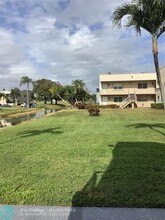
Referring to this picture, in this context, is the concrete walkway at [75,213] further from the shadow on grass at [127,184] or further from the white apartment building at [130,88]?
the white apartment building at [130,88]

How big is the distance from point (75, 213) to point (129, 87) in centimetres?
5116

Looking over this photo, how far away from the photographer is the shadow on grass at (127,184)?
4.69 meters

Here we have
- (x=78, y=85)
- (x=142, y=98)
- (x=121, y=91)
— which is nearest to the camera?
(x=121, y=91)

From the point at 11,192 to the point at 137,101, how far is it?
50.7m

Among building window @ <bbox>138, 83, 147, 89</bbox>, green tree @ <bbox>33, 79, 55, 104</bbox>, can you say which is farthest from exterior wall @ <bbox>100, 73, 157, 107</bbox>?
green tree @ <bbox>33, 79, 55, 104</bbox>

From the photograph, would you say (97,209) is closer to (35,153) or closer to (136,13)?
(35,153)

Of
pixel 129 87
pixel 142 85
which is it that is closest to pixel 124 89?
pixel 129 87

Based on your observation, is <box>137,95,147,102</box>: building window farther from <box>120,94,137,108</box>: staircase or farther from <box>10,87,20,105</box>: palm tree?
<box>10,87,20,105</box>: palm tree

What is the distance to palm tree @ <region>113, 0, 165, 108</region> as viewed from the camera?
10414mm

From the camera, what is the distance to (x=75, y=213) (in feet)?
14.3

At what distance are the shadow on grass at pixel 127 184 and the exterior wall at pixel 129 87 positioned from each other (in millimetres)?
46386

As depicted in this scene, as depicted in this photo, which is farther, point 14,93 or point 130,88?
point 14,93

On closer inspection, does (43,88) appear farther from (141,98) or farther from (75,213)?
(75,213)

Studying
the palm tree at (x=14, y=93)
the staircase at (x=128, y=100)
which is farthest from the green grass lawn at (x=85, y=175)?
the palm tree at (x=14, y=93)
